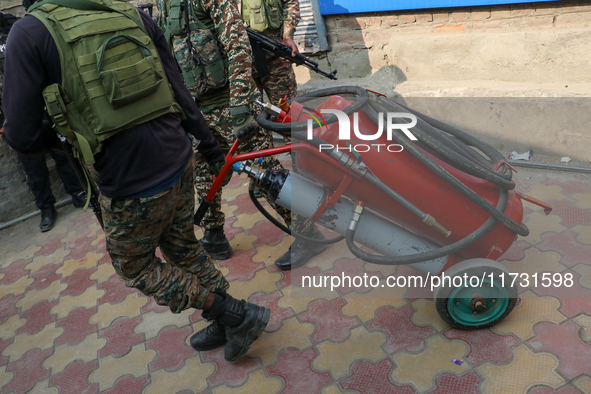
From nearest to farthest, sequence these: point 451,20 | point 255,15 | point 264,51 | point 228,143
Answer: point 228,143, point 264,51, point 255,15, point 451,20

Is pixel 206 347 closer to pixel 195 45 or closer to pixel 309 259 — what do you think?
pixel 309 259

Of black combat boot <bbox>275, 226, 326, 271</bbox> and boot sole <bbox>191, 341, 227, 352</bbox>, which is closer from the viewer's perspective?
boot sole <bbox>191, 341, 227, 352</bbox>

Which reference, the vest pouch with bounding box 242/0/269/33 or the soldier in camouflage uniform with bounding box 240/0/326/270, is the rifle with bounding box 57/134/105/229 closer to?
the soldier in camouflage uniform with bounding box 240/0/326/270

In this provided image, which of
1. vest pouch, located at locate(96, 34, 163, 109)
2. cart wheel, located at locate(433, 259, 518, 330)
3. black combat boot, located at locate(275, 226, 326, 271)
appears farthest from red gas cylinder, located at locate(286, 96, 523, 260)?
black combat boot, located at locate(275, 226, 326, 271)

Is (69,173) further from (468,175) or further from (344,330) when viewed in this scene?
(468,175)

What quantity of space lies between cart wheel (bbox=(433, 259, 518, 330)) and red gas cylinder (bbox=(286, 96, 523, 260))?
14 centimetres

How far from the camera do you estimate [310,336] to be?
2355mm

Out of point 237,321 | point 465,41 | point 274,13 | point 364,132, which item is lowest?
point 237,321

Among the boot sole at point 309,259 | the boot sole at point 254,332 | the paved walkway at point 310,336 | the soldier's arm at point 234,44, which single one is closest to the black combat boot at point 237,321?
the boot sole at point 254,332

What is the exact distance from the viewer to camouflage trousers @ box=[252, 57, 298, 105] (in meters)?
3.65

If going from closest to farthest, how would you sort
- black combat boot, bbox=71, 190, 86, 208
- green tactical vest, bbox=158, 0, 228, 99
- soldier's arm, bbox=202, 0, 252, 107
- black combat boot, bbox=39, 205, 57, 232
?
1. soldier's arm, bbox=202, 0, 252, 107
2. green tactical vest, bbox=158, 0, 228, 99
3. black combat boot, bbox=39, 205, 57, 232
4. black combat boot, bbox=71, 190, 86, 208

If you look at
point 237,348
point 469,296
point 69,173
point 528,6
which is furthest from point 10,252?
point 528,6

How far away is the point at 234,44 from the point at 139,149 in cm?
106

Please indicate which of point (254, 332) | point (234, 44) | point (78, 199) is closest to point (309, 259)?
point (254, 332)
